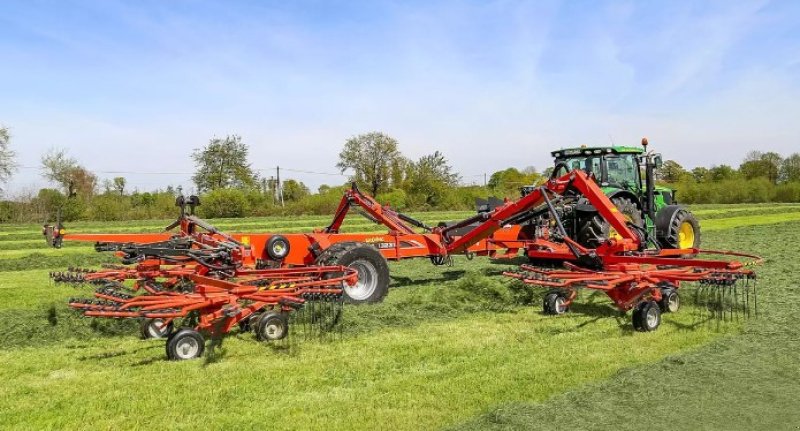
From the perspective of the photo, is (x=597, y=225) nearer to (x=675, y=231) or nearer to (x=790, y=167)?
(x=675, y=231)

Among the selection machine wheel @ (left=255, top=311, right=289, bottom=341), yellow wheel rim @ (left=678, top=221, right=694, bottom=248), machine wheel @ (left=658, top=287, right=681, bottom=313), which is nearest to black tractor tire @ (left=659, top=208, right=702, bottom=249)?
yellow wheel rim @ (left=678, top=221, right=694, bottom=248)

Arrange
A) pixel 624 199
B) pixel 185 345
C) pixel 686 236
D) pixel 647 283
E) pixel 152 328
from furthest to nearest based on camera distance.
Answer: pixel 686 236, pixel 624 199, pixel 647 283, pixel 152 328, pixel 185 345

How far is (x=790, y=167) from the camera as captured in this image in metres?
62.4

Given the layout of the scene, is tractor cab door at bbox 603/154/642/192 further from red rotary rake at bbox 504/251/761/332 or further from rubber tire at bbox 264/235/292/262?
rubber tire at bbox 264/235/292/262

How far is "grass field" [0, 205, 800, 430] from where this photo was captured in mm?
4086

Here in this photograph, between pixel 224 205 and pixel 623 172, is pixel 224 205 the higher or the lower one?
the higher one

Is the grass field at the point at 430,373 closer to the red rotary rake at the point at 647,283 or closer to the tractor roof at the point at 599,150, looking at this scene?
the red rotary rake at the point at 647,283

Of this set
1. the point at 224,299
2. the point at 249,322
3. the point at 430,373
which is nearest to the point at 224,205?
the point at 249,322

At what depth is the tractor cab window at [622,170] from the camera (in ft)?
36.4

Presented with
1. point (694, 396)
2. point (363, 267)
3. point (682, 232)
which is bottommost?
point (694, 396)

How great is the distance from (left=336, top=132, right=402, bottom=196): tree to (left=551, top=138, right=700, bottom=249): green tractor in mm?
40226

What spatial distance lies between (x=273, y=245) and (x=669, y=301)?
483 cm

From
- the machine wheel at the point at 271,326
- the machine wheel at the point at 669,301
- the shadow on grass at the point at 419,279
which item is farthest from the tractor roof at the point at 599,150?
the machine wheel at the point at 271,326

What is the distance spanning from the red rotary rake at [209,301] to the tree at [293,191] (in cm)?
4309
